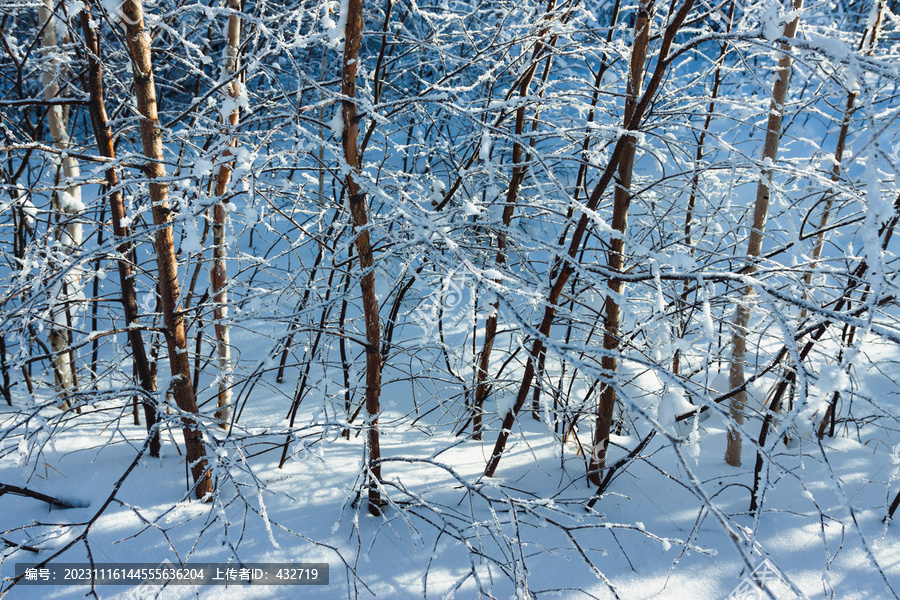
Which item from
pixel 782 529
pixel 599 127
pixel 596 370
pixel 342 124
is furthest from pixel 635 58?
pixel 782 529

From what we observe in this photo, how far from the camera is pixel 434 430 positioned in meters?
2.53

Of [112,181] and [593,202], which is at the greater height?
[593,202]

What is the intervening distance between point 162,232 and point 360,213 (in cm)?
64

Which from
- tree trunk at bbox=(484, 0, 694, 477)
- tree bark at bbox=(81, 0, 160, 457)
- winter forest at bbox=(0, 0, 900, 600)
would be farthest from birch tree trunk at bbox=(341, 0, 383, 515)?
tree bark at bbox=(81, 0, 160, 457)

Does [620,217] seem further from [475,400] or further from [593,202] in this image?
[475,400]

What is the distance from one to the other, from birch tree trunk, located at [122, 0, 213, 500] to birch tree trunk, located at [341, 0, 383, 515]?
479 mm

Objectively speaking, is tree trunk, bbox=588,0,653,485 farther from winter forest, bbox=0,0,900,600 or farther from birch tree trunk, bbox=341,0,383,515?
birch tree trunk, bbox=341,0,383,515

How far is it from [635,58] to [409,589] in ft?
5.55

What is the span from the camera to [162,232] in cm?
153

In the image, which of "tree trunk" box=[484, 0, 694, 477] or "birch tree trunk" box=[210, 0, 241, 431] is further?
"birch tree trunk" box=[210, 0, 241, 431]

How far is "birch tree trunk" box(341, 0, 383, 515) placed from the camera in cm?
126

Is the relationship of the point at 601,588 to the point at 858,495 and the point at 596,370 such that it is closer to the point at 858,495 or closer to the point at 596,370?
the point at 596,370

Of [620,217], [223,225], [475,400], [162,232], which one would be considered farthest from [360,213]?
[475,400]

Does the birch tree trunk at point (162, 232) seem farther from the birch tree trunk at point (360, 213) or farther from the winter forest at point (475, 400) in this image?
the birch tree trunk at point (360, 213)
